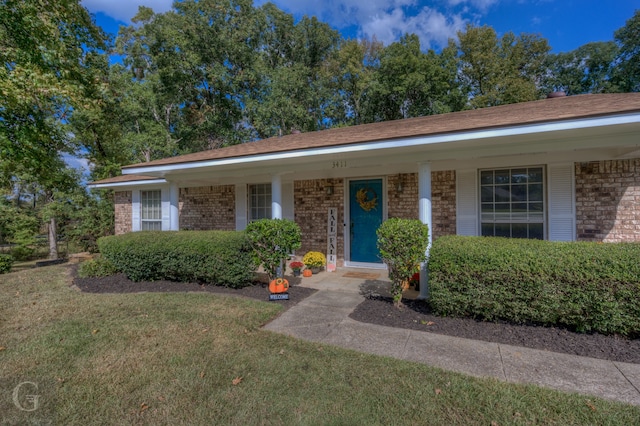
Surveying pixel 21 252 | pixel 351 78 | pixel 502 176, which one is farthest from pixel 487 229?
pixel 21 252

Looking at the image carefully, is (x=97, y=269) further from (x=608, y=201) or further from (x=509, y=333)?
(x=608, y=201)

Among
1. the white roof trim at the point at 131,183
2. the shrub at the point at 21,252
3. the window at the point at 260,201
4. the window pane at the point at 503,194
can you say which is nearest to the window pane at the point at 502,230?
the window pane at the point at 503,194

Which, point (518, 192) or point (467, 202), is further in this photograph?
point (467, 202)

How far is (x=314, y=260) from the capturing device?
7125 millimetres

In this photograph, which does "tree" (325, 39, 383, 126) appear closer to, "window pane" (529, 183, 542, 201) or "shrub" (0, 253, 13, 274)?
"window pane" (529, 183, 542, 201)

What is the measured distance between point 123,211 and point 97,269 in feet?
17.4

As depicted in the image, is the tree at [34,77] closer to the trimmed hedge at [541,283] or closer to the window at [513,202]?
the trimmed hedge at [541,283]

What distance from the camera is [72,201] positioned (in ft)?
41.8

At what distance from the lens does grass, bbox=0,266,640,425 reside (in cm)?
223

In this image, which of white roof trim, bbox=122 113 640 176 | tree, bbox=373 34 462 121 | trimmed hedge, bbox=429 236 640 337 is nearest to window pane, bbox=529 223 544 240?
trimmed hedge, bbox=429 236 640 337

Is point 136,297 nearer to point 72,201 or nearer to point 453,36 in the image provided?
point 72,201

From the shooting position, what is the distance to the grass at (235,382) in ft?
7.31

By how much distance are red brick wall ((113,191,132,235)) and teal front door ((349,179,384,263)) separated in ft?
29.0

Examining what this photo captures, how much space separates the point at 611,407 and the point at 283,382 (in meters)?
2.55
